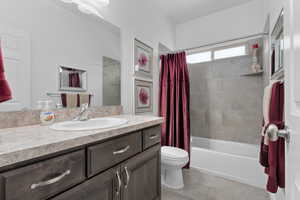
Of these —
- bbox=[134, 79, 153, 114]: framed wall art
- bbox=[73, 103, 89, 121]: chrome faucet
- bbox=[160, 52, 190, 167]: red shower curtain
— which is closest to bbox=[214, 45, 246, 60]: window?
bbox=[160, 52, 190, 167]: red shower curtain

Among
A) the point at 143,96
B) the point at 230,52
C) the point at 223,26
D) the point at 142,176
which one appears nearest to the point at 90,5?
the point at 143,96

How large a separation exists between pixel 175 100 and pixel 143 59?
2.50ft

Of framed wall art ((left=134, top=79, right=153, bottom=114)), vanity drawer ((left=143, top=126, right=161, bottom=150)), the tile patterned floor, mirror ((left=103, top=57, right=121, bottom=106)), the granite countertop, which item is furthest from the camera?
framed wall art ((left=134, top=79, right=153, bottom=114))

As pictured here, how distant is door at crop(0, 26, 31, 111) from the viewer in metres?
0.84

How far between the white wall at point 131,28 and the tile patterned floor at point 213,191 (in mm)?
1050

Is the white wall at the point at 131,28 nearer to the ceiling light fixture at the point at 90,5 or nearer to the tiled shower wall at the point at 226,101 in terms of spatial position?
the ceiling light fixture at the point at 90,5

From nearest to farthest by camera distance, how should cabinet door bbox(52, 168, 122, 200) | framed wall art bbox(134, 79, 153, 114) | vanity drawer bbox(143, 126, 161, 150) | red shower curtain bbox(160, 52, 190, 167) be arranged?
cabinet door bbox(52, 168, 122, 200) → vanity drawer bbox(143, 126, 161, 150) → framed wall art bbox(134, 79, 153, 114) → red shower curtain bbox(160, 52, 190, 167)

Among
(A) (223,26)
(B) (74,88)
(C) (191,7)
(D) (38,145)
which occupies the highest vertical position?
(C) (191,7)

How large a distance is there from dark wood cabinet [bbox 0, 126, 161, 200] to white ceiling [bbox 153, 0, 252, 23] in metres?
2.06

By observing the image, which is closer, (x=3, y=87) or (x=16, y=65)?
(x=3, y=87)

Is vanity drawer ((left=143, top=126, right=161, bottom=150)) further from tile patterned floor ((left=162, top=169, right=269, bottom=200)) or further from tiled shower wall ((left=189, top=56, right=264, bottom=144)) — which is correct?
tiled shower wall ((left=189, top=56, right=264, bottom=144))

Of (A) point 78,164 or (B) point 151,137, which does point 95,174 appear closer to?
(A) point 78,164

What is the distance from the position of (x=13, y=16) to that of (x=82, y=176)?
101 centimetres

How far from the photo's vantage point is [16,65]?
2.85ft
